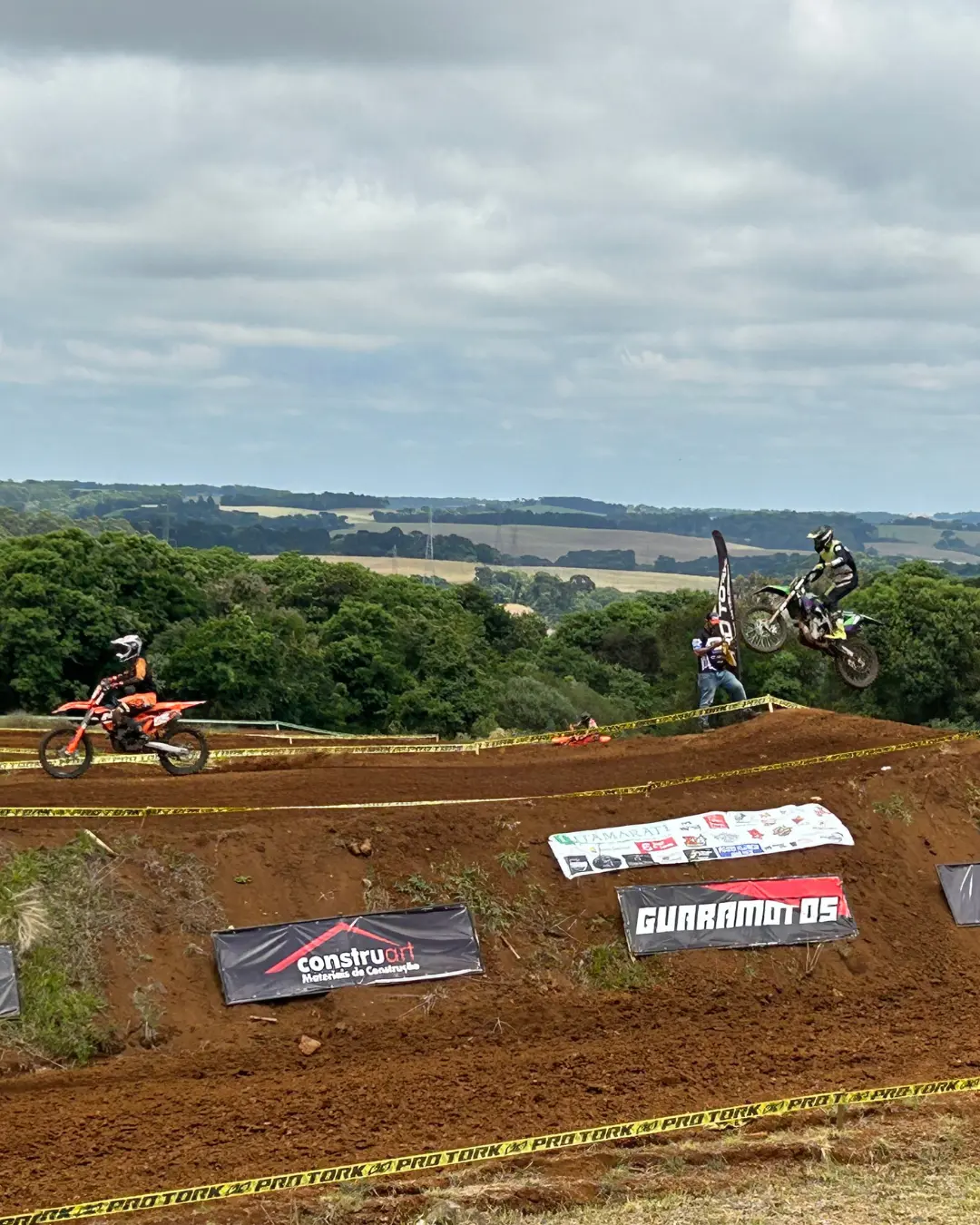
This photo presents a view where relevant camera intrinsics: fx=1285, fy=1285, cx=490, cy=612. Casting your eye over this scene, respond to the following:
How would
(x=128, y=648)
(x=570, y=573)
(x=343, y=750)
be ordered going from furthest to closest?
(x=570, y=573) < (x=343, y=750) < (x=128, y=648)

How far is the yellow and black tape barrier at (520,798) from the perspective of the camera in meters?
16.0

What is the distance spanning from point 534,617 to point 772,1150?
236 ft

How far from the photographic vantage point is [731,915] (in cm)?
1573

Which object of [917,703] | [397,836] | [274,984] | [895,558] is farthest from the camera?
[895,558]

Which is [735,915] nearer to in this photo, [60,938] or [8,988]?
[60,938]

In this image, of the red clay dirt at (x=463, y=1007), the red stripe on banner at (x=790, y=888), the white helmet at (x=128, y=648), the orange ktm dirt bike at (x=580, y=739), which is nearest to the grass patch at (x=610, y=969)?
the red clay dirt at (x=463, y=1007)

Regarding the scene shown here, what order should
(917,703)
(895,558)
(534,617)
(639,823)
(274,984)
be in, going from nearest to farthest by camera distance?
(274,984), (639,823), (917,703), (534,617), (895,558)

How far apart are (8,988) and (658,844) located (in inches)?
314

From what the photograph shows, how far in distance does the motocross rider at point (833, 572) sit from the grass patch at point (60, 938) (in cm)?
1326

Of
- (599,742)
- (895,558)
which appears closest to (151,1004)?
(599,742)

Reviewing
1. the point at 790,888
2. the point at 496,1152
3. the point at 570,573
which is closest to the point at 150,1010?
the point at 496,1152

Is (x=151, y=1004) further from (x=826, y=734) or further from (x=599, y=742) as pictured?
(x=826, y=734)

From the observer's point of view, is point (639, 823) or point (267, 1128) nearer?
point (267, 1128)

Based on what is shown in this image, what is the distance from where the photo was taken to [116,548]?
55438 mm
